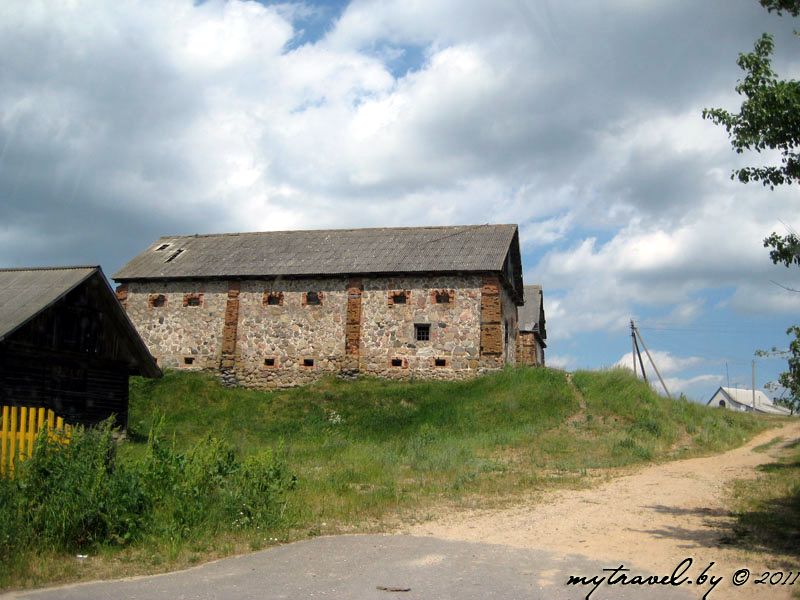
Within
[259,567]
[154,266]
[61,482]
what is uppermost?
[154,266]

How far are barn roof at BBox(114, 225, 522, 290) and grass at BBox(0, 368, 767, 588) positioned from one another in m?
4.53

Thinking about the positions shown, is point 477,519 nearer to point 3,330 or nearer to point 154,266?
point 3,330

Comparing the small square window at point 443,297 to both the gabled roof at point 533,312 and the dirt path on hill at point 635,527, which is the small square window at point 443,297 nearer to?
the dirt path on hill at point 635,527

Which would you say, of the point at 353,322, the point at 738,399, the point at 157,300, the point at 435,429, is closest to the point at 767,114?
the point at 435,429

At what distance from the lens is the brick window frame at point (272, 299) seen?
2891 cm

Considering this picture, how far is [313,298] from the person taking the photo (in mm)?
28547

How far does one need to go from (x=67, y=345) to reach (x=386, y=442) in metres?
9.15

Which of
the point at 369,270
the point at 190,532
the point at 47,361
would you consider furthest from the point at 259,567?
the point at 369,270

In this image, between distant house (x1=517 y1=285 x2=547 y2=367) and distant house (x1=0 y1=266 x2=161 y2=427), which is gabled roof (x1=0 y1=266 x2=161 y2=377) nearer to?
distant house (x1=0 y1=266 x2=161 y2=427)

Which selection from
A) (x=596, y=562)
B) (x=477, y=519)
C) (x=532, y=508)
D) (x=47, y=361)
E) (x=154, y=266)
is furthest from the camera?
(x=154, y=266)

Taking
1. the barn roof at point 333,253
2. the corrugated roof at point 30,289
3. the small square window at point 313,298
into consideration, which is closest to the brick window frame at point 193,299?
the barn roof at point 333,253

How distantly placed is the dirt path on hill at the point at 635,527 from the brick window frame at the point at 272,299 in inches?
684

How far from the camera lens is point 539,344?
141 feet

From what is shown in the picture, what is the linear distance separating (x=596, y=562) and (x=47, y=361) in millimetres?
14961
